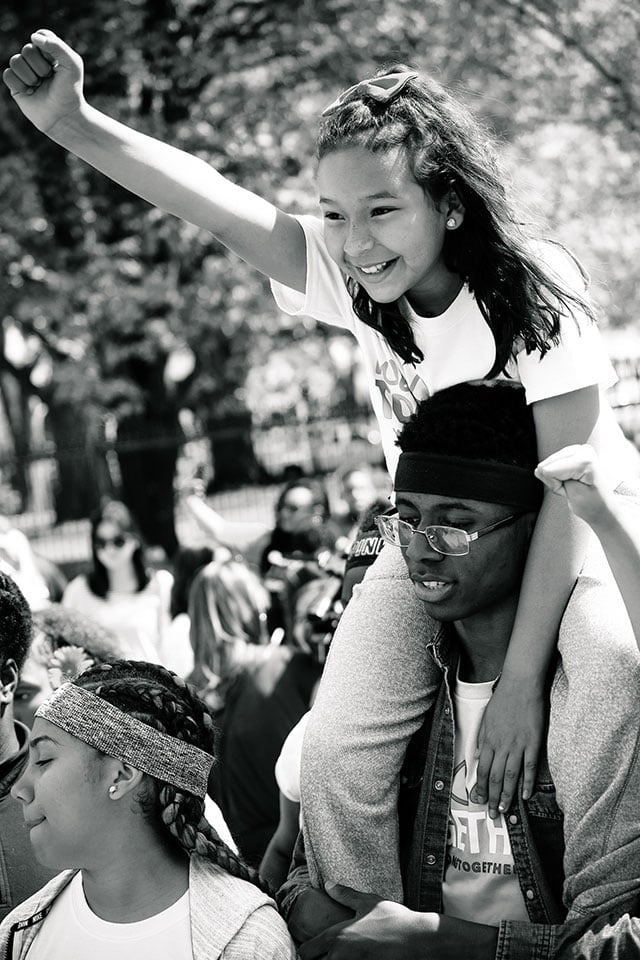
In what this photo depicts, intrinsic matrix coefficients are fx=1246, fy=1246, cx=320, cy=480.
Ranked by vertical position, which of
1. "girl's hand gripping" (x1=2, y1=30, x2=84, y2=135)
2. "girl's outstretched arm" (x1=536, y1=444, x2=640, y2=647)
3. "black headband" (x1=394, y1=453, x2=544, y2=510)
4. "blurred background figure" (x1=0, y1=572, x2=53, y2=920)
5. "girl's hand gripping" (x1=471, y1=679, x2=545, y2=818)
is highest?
"girl's hand gripping" (x1=2, y1=30, x2=84, y2=135)

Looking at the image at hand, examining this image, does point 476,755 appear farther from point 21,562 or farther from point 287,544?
point 21,562

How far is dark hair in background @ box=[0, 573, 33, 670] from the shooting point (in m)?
3.29

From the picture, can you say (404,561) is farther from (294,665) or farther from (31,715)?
(294,665)

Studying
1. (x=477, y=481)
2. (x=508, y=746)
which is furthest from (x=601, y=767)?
(x=477, y=481)

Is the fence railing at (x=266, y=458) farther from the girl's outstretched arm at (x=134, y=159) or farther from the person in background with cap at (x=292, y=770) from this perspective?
the girl's outstretched arm at (x=134, y=159)

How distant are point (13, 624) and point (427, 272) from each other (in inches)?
56.7

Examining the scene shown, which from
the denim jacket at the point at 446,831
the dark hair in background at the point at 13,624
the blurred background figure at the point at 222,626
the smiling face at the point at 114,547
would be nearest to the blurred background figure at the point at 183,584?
the smiling face at the point at 114,547

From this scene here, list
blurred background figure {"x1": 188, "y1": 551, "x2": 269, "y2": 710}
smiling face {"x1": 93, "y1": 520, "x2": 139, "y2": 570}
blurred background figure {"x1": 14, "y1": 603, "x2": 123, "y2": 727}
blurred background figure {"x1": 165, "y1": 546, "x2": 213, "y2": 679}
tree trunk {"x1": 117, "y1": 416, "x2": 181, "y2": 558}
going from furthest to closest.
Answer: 1. tree trunk {"x1": 117, "y1": 416, "x2": 181, "y2": 558}
2. smiling face {"x1": 93, "y1": 520, "x2": 139, "y2": 570}
3. blurred background figure {"x1": 165, "y1": 546, "x2": 213, "y2": 679}
4. blurred background figure {"x1": 188, "y1": 551, "x2": 269, "y2": 710}
5. blurred background figure {"x1": 14, "y1": 603, "x2": 123, "y2": 727}

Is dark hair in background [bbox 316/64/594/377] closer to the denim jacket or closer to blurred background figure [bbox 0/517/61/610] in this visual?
the denim jacket

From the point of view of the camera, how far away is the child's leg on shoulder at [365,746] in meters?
2.58

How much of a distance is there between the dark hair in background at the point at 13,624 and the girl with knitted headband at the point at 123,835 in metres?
0.61

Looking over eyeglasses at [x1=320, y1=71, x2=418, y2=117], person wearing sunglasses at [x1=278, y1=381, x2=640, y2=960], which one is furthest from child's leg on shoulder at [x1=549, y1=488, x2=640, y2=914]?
eyeglasses at [x1=320, y1=71, x2=418, y2=117]

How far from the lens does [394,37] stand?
41.0 ft

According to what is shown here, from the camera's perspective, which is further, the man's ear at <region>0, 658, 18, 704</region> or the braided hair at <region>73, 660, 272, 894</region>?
the man's ear at <region>0, 658, 18, 704</region>
